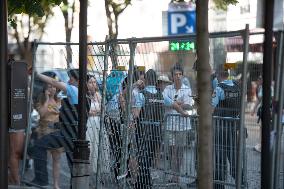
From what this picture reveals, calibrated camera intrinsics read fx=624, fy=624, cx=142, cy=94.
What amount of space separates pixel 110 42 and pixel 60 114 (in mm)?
1537

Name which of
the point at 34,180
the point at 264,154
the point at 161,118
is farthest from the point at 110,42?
the point at 264,154

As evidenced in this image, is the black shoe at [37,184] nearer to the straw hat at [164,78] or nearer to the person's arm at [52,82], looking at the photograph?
the person's arm at [52,82]

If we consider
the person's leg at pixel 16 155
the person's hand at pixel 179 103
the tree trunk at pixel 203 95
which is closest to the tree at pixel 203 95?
the tree trunk at pixel 203 95

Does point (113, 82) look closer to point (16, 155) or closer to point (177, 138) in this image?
point (177, 138)

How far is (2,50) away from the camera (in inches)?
246

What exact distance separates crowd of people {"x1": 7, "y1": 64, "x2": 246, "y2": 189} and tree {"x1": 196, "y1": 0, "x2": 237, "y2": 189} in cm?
116

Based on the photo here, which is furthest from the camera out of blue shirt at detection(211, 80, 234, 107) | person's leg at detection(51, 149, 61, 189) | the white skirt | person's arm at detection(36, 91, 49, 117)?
person's arm at detection(36, 91, 49, 117)

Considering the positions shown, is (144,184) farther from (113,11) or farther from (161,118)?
(113,11)

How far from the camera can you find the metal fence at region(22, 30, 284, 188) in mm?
6488

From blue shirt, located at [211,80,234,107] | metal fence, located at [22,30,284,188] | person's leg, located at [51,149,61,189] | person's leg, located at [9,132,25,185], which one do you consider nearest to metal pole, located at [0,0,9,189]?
metal fence, located at [22,30,284,188]

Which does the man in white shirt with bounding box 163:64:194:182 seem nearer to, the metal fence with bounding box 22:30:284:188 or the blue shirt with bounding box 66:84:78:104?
the metal fence with bounding box 22:30:284:188

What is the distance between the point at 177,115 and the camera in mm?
7121

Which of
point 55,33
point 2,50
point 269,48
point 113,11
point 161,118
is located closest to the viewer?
point 269,48

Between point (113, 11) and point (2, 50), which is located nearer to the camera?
point (2, 50)
